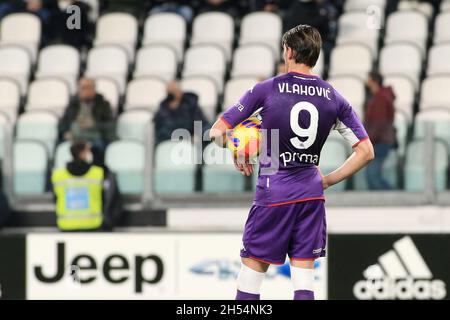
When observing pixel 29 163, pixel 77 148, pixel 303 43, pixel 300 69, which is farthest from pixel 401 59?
pixel 303 43

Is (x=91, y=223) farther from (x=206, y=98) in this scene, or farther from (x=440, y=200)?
(x=440, y=200)

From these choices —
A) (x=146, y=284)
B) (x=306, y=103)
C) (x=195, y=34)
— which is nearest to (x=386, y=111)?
(x=146, y=284)

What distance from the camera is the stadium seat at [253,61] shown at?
14117 millimetres

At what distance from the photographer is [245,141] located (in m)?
6.99

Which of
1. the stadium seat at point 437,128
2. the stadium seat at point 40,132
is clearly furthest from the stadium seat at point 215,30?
the stadium seat at point 437,128

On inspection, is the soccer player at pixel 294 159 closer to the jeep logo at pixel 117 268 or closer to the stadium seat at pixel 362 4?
the jeep logo at pixel 117 268

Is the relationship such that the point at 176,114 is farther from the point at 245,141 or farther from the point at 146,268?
the point at 245,141

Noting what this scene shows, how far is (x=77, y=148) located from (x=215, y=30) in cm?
372

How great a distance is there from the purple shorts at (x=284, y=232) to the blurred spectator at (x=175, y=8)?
8.73 meters

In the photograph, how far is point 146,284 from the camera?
454 inches

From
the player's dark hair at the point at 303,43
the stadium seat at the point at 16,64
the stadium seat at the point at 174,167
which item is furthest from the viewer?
the stadium seat at the point at 16,64

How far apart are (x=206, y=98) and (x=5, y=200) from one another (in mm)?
2733

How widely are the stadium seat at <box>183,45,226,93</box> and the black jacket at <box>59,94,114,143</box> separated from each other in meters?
1.99

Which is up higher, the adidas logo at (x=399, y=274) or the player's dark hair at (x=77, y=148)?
the player's dark hair at (x=77, y=148)
